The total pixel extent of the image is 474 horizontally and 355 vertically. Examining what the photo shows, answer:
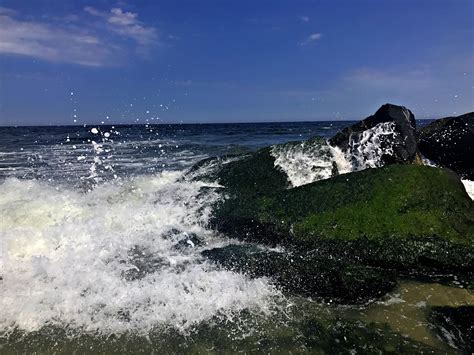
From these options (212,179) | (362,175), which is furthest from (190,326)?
(212,179)

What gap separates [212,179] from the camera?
9859mm

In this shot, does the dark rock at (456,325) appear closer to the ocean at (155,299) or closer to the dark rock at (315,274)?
the ocean at (155,299)

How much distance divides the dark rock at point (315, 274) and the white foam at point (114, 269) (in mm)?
223

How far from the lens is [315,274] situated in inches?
210

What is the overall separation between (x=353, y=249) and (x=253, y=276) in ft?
5.19

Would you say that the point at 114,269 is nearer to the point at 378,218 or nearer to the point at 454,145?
the point at 378,218

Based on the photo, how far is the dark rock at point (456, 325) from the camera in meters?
4.21

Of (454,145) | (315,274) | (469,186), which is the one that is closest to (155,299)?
(315,274)

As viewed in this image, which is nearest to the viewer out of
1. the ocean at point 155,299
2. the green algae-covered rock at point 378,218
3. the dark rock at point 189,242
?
the ocean at point 155,299

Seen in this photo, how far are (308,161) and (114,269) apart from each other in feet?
16.9

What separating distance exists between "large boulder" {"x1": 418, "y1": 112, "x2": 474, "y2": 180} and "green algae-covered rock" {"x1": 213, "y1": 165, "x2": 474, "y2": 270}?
178 inches

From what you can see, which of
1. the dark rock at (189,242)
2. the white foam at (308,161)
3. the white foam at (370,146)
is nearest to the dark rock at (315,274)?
the dark rock at (189,242)

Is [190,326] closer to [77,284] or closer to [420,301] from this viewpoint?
[77,284]

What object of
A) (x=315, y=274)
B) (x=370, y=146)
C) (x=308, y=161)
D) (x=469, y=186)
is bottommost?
(x=315, y=274)
